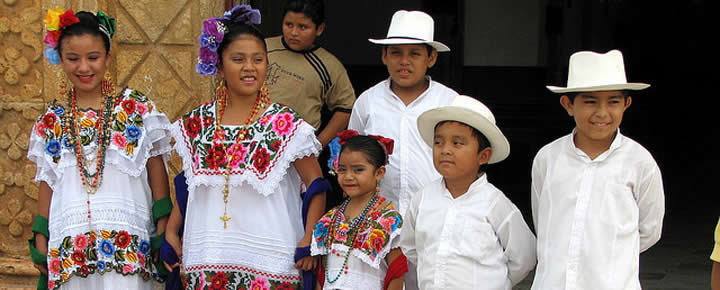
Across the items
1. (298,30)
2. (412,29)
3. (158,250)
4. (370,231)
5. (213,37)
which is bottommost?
(158,250)

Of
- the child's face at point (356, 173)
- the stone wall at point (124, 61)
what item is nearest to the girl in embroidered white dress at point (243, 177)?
the child's face at point (356, 173)

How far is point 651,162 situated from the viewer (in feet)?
10.0

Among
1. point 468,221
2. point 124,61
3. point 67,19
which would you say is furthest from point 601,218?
point 124,61

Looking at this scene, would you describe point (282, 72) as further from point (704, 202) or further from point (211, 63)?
point (704, 202)

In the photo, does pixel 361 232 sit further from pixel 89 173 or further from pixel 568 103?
pixel 89 173

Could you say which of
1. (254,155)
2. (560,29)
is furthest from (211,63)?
(560,29)

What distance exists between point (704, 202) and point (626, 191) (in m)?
5.68

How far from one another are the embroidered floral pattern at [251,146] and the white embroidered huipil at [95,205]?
296 millimetres

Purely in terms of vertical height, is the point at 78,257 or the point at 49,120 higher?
the point at 49,120

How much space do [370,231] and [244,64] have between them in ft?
2.79

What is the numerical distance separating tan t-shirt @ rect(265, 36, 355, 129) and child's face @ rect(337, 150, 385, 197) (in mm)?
1205

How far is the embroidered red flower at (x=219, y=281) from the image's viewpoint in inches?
138

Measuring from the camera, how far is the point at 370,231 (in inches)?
135

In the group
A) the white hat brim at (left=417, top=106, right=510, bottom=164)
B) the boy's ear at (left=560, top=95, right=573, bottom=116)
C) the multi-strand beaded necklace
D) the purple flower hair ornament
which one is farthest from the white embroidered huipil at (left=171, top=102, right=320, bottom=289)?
the boy's ear at (left=560, top=95, right=573, bottom=116)
